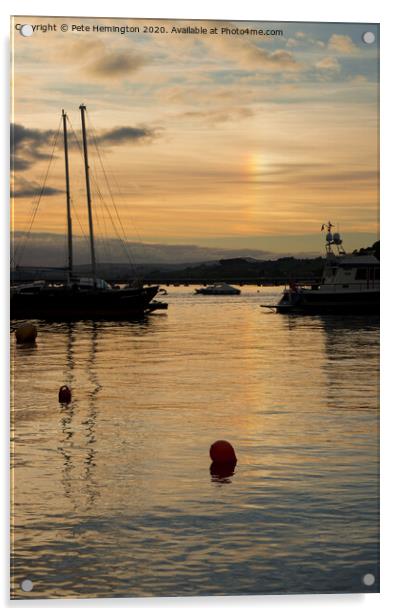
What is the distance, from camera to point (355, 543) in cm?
884

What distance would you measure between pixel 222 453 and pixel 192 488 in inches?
39.4

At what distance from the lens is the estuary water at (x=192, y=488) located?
8.37 meters

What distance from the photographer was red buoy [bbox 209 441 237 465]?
37.0ft

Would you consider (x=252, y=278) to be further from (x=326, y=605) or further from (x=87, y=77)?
(x=326, y=605)

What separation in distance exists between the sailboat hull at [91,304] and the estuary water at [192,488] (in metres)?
1.51

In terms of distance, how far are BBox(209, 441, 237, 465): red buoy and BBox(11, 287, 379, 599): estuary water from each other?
0.48ft

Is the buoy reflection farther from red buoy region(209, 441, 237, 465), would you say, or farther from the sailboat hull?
the sailboat hull

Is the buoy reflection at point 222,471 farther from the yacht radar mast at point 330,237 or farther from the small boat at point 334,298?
the small boat at point 334,298

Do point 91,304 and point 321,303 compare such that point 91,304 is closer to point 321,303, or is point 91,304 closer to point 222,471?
point 222,471

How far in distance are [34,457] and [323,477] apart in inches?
115

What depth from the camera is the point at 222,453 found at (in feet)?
37.1

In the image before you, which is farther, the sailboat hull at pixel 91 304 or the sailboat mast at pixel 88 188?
the sailboat hull at pixel 91 304
